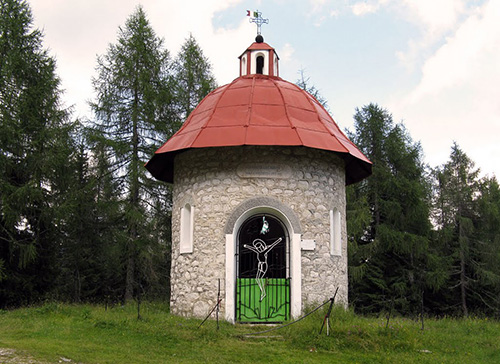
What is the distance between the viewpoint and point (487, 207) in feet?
78.9

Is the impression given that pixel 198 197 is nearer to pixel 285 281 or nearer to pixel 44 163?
pixel 285 281

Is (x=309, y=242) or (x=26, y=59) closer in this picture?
(x=309, y=242)

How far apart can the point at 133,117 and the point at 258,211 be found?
8.95m

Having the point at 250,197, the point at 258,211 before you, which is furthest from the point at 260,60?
the point at 258,211

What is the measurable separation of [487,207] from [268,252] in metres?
16.2

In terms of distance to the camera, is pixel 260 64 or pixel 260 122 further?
pixel 260 64

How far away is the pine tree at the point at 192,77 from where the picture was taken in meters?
21.6

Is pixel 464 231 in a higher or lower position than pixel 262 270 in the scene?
higher

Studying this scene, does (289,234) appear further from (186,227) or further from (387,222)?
(387,222)

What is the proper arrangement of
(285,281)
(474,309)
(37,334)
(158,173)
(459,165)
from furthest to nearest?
(459,165) < (474,309) < (158,173) < (285,281) < (37,334)

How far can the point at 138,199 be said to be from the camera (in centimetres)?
1866

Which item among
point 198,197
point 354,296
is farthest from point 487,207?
point 198,197

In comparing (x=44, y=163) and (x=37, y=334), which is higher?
(x=44, y=163)

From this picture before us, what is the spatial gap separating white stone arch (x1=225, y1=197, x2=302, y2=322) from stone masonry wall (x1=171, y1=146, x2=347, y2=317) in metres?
0.13
